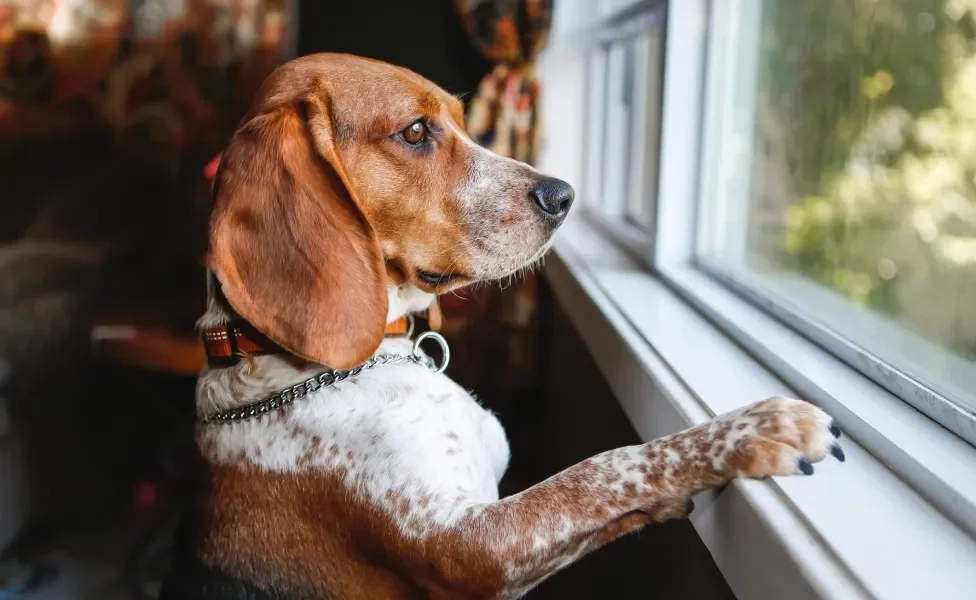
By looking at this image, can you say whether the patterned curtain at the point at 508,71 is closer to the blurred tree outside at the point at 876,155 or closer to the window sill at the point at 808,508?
the blurred tree outside at the point at 876,155

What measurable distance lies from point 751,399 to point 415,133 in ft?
2.07

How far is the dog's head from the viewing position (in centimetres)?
95

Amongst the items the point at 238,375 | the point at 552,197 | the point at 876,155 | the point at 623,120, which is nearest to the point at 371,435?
the point at 238,375

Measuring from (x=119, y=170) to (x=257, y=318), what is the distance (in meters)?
2.26

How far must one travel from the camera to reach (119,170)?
112 inches

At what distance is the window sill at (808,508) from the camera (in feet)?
1.78

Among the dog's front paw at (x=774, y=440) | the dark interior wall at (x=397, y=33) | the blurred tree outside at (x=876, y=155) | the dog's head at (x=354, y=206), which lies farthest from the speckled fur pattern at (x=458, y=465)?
the dark interior wall at (x=397, y=33)

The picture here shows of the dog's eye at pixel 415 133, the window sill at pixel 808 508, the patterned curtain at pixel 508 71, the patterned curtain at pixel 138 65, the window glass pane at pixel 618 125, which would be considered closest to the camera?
the window sill at pixel 808 508

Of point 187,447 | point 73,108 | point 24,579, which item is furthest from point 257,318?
point 73,108

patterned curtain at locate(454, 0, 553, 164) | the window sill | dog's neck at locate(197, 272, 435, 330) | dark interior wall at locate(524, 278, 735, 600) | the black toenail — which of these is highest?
patterned curtain at locate(454, 0, 553, 164)

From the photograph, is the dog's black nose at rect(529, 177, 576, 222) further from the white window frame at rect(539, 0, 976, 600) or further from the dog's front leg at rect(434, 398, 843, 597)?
the dog's front leg at rect(434, 398, 843, 597)

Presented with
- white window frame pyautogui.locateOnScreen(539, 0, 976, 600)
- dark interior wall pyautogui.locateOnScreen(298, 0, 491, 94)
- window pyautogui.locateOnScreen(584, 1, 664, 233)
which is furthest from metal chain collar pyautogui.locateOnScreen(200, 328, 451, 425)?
dark interior wall pyautogui.locateOnScreen(298, 0, 491, 94)

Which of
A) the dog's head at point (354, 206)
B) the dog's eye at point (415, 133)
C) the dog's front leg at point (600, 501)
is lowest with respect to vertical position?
the dog's front leg at point (600, 501)

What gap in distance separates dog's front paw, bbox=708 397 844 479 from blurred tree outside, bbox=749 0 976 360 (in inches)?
10.5
